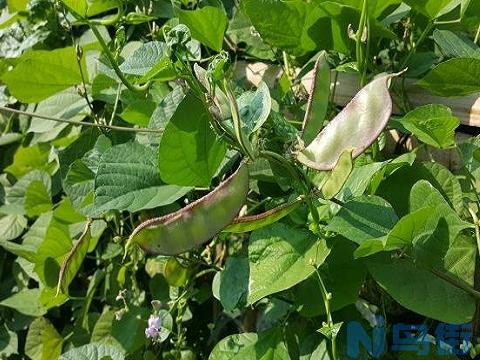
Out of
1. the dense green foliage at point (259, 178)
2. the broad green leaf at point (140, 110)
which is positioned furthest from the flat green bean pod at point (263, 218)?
the broad green leaf at point (140, 110)

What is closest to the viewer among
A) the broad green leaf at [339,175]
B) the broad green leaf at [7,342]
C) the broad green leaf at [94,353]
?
the broad green leaf at [339,175]

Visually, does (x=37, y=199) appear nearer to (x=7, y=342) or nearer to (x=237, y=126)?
(x=7, y=342)

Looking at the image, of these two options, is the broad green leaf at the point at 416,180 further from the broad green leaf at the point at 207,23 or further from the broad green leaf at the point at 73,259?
the broad green leaf at the point at 73,259

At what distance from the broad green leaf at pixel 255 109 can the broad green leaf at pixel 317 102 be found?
0.05 meters

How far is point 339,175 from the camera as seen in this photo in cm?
68

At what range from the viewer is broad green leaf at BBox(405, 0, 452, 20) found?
2.96ft

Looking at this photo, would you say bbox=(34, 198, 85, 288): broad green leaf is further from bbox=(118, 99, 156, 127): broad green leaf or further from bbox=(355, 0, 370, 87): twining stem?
bbox=(355, 0, 370, 87): twining stem

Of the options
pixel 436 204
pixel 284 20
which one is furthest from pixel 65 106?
pixel 436 204

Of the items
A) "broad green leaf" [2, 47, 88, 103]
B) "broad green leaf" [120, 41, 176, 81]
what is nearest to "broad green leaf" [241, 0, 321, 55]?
"broad green leaf" [120, 41, 176, 81]

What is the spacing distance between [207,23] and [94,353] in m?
0.46

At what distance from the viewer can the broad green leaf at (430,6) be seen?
0.90 meters

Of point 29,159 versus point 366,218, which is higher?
point 366,218

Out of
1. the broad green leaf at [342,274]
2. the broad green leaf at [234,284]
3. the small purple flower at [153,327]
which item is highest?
the broad green leaf at [342,274]

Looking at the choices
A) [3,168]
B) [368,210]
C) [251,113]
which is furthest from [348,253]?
[3,168]
